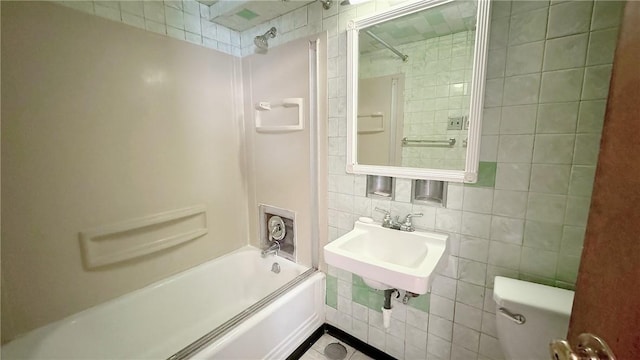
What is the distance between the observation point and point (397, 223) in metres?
1.38

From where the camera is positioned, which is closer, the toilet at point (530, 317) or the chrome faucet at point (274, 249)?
the toilet at point (530, 317)

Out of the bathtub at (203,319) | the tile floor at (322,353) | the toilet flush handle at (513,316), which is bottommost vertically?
the tile floor at (322,353)

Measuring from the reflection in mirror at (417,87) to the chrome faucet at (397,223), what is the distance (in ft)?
0.92

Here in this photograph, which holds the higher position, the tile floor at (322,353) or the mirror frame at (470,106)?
the mirror frame at (470,106)

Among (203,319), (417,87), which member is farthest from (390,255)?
(203,319)

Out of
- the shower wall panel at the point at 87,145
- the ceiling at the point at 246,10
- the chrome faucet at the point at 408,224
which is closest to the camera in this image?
the shower wall panel at the point at 87,145

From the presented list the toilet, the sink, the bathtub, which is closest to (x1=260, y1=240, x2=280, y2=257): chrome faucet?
the bathtub

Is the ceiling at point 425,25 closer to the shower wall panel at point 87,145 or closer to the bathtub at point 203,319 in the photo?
the shower wall panel at point 87,145

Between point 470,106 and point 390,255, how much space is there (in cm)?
85

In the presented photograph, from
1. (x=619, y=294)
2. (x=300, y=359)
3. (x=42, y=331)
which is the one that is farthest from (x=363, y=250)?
(x=42, y=331)

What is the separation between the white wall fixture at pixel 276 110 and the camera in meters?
1.68

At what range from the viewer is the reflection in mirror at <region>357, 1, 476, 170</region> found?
1165 mm

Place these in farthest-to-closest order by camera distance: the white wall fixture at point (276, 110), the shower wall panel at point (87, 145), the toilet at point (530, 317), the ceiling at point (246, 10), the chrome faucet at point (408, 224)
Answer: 1. the white wall fixture at point (276, 110)
2. the ceiling at point (246, 10)
3. the chrome faucet at point (408, 224)
4. the shower wall panel at point (87, 145)
5. the toilet at point (530, 317)

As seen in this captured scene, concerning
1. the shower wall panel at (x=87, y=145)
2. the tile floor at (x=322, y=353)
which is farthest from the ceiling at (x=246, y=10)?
the tile floor at (x=322, y=353)
